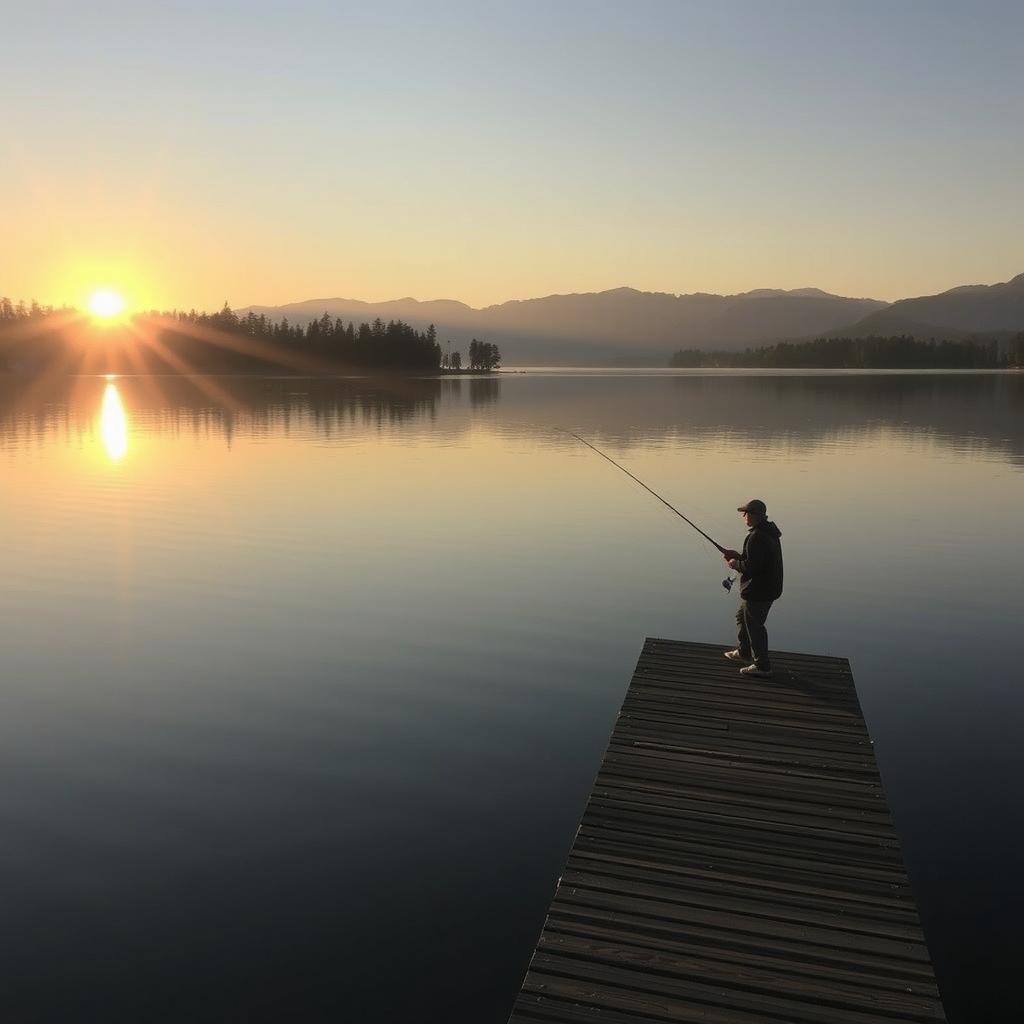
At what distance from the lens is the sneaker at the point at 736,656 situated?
46.9 feet

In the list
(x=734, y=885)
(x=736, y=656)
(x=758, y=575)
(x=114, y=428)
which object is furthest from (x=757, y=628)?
(x=114, y=428)

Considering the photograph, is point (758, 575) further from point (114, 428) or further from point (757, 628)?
point (114, 428)

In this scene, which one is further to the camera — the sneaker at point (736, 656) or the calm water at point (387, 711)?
the sneaker at point (736, 656)

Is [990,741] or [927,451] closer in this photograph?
[990,741]

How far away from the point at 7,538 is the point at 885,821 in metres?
29.2

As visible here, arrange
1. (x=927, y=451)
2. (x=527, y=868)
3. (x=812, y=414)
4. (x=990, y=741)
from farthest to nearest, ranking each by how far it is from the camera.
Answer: (x=812, y=414)
(x=927, y=451)
(x=990, y=741)
(x=527, y=868)

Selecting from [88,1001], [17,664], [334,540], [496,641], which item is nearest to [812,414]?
[334,540]

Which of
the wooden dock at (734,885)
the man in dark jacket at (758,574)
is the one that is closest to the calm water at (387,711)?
the wooden dock at (734,885)

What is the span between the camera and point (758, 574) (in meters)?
13.0

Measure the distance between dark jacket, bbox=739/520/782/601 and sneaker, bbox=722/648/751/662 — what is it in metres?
1.59

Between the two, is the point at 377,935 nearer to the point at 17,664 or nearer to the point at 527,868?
the point at 527,868

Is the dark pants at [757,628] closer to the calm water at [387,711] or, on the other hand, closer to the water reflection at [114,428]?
the calm water at [387,711]

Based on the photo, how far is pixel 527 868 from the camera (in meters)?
10.3

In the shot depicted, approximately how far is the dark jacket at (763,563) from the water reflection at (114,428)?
44.3 meters
